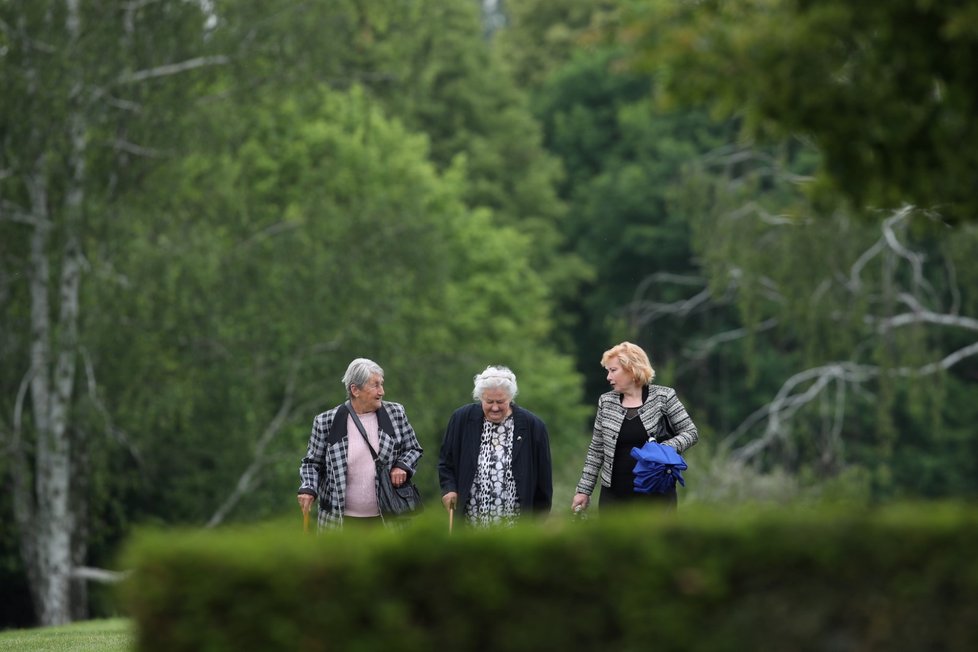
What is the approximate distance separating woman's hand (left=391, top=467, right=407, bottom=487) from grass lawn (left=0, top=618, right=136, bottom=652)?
1836 mm

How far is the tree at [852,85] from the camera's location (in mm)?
7516

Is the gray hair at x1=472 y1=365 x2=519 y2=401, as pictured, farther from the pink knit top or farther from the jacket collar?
the pink knit top

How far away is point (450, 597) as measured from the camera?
7238 mm

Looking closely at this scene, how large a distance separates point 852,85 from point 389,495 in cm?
508

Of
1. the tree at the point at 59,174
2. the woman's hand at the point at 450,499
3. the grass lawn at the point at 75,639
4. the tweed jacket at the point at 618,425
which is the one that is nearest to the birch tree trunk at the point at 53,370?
the tree at the point at 59,174

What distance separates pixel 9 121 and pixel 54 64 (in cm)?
89

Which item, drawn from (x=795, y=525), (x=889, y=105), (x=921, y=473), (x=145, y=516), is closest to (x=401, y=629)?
(x=795, y=525)

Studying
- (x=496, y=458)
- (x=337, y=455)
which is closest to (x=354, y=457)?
(x=337, y=455)

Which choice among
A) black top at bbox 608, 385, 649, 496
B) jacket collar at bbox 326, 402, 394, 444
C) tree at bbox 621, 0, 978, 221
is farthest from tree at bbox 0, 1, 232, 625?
tree at bbox 621, 0, 978, 221

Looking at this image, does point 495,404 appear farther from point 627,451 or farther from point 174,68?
point 174,68

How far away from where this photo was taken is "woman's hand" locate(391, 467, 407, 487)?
12055 millimetres

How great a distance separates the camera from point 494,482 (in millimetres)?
12039

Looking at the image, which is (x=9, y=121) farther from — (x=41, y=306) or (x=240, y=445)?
(x=240, y=445)

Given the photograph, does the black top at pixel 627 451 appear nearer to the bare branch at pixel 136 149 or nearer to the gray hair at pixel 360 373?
the gray hair at pixel 360 373
